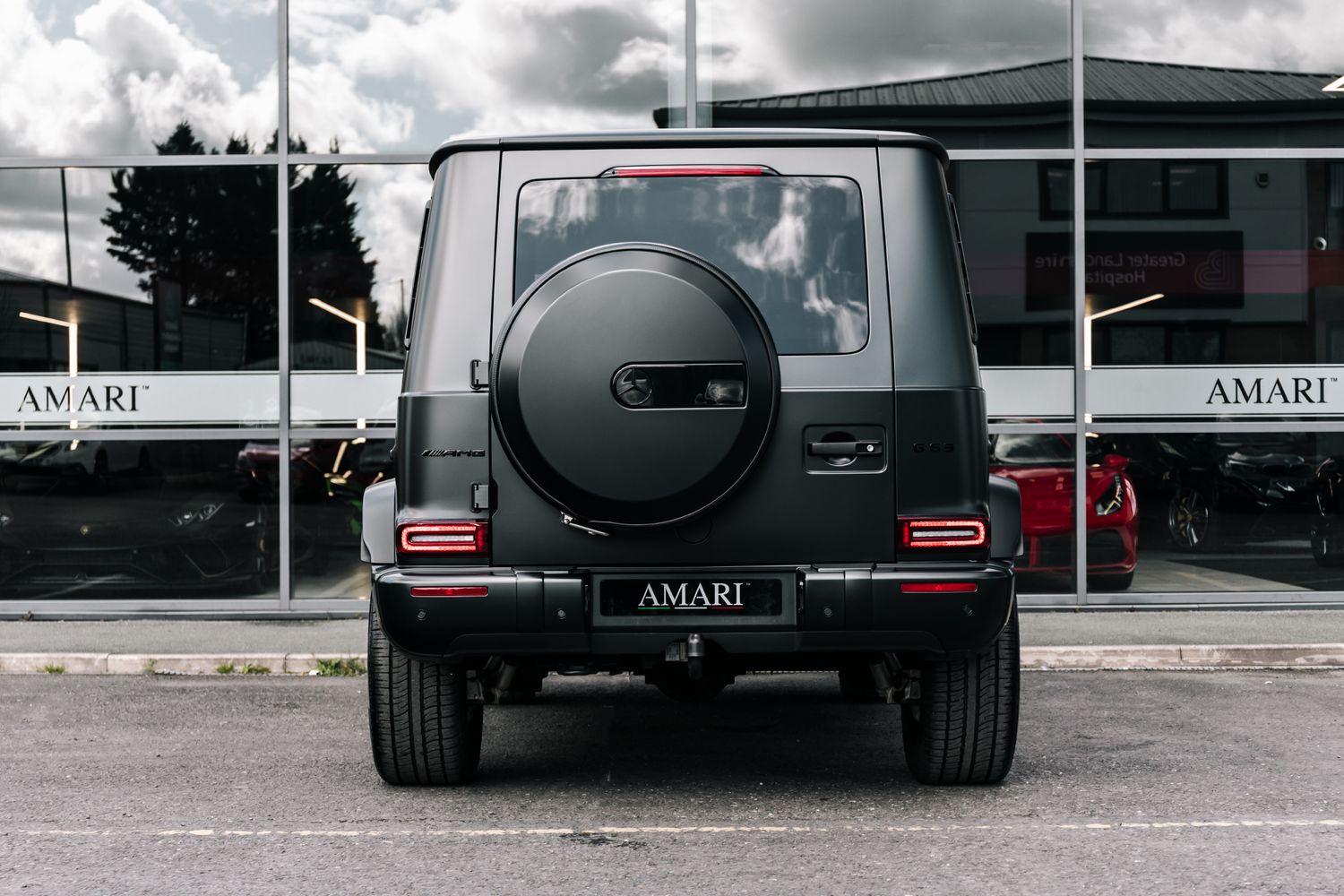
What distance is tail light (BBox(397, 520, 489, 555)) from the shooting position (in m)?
4.61

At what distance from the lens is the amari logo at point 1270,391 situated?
410 inches

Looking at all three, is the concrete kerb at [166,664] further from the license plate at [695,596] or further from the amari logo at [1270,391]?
the amari logo at [1270,391]

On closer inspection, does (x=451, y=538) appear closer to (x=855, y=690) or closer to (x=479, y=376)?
(x=479, y=376)

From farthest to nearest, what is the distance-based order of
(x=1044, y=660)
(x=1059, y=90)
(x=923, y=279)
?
(x=1059, y=90)
(x=1044, y=660)
(x=923, y=279)

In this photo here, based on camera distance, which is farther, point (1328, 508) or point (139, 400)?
point (1328, 508)

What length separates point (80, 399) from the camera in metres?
10.4

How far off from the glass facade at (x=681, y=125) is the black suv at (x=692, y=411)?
18.9 feet

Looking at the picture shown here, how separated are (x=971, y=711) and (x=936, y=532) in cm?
79

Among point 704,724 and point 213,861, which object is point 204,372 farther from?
point 213,861

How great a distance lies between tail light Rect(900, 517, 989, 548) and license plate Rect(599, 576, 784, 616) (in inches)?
17.3

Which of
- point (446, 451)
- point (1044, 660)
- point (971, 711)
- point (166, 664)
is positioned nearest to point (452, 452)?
point (446, 451)

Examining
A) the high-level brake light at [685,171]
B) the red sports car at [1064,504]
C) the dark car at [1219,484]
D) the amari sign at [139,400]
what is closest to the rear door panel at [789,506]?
the high-level brake light at [685,171]

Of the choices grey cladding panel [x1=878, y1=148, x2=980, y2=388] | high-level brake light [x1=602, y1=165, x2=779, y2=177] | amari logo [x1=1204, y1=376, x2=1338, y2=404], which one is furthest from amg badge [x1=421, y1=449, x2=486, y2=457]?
amari logo [x1=1204, y1=376, x2=1338, y2=404]

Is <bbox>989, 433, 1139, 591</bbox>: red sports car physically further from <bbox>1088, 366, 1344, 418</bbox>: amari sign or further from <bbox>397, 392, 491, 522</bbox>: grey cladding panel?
<bbox>397, 392, 491, 522</bbox>: grey cladding panel
